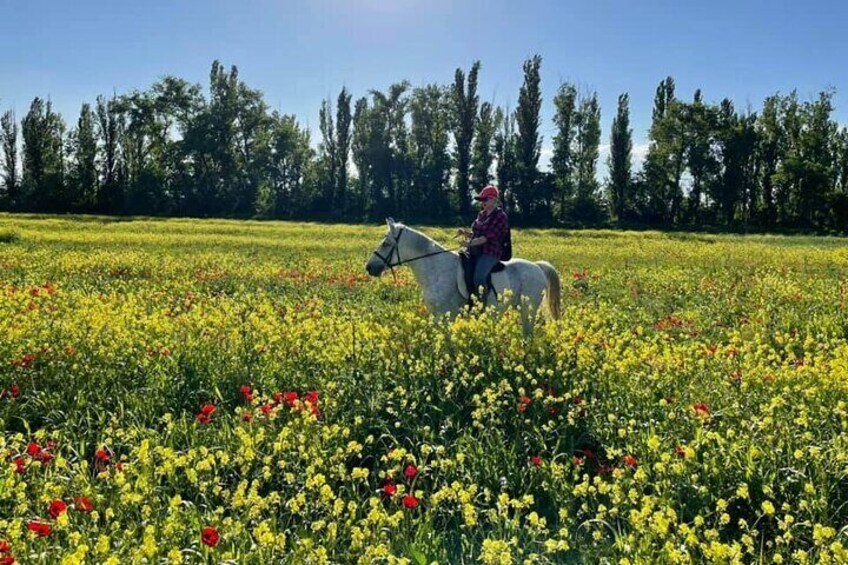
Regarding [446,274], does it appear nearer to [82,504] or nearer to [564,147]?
[82,504]

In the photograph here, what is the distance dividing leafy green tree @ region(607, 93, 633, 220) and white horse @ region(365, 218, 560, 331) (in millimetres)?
69635

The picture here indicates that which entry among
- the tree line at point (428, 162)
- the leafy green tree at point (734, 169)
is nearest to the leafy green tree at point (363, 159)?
the tree line at point (428, 162)

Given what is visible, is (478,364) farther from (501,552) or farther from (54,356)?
(54,356)

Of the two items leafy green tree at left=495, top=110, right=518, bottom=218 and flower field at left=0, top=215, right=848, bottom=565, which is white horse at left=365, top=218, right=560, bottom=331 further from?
leafy green tree at left=495, top=110, right=518, bottom=218

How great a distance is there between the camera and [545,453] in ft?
20.4

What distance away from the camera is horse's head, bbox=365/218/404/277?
37.3 feet

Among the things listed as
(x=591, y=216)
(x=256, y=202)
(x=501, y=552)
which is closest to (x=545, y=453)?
(x=501, y=552)

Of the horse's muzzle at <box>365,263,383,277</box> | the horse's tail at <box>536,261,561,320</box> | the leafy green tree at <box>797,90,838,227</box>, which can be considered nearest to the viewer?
the horse's tail at <box>536,261,561,320</box>

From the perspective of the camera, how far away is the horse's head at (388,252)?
1136cm

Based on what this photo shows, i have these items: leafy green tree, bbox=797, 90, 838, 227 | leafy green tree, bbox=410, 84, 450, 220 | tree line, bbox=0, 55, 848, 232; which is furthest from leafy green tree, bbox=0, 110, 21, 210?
leafy green tree, bbox=797, 90, 838, 227

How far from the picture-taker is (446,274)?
36.6ft

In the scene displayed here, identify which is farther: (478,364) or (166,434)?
(478,364)

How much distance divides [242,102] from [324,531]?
94073 mm

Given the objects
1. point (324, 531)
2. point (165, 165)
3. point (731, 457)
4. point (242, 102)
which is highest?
point (242, 102)
